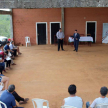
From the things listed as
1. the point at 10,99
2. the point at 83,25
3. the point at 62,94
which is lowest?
the point at 62,94

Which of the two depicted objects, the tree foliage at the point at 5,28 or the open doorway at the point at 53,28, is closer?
the open doorway at the point at 53,28

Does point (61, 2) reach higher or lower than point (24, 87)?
higher

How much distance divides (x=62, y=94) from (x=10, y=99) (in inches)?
68.7

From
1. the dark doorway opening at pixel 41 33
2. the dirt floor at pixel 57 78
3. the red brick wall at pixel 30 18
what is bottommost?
the dirt floor at pixel 57 78

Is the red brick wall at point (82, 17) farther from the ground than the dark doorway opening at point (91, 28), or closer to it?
farther from the ground

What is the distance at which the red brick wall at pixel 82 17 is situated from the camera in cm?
1502

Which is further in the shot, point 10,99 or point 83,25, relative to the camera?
point 83,25

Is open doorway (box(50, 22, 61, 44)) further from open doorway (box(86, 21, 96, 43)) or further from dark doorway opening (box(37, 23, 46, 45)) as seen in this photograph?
open doorway (box(86, 21, 96, 43))

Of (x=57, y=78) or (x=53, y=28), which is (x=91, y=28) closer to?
(x=53, y=28)

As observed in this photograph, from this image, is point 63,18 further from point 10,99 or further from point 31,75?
point 10,99

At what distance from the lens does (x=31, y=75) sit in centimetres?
643

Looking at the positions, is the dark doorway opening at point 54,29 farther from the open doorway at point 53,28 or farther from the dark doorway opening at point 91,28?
the dark doorway opening at point 91,28

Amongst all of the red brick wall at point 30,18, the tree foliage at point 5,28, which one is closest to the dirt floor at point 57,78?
the red brick wall at point 30,18

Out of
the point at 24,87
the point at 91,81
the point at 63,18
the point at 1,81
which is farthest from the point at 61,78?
the point at 63,18
